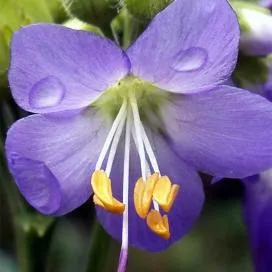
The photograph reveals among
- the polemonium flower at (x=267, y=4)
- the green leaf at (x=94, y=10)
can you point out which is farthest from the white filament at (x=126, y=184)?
the polemonium flower at (x=267, y=4)

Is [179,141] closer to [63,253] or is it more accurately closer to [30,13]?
[30,13]

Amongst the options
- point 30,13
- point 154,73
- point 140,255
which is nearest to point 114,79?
point 154,73

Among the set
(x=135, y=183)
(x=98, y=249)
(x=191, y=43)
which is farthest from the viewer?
(x=98, y=249)

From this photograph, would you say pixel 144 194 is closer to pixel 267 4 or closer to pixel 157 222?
pixel 157 222

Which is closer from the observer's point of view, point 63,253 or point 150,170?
point 150,170

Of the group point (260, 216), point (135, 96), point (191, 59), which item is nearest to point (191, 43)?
point (191, 59)

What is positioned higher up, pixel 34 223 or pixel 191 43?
pixel 191 43

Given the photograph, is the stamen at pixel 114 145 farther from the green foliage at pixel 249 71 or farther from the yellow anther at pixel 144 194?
the green foliage at pixel 249 71
